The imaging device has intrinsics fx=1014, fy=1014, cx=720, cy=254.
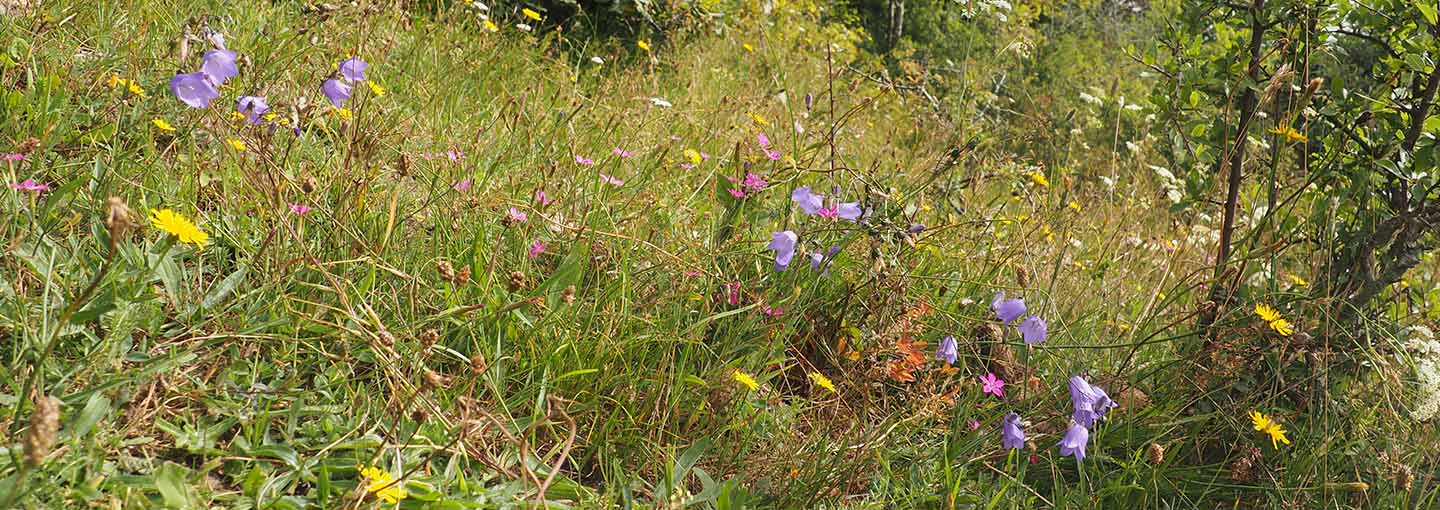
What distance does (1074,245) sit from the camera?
9.32 ft

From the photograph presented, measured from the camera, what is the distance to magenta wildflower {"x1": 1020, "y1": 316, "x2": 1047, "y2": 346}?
1.81 meters

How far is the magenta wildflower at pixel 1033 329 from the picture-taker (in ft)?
5.93

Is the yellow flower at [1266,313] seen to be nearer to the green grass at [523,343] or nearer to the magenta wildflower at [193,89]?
the green grass at [523,343]

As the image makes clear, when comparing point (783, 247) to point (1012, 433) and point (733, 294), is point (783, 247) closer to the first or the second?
point (733, 294)

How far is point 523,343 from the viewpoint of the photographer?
166cm

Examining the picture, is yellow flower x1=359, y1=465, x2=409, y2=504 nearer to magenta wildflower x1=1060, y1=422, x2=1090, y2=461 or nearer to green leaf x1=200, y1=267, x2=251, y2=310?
A: green leaf x1=200, y1=267, x2=251, y2=310

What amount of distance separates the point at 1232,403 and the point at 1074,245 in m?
1.00

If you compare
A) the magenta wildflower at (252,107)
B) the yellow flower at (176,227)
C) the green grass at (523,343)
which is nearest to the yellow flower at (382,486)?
the green grass at (523,343)

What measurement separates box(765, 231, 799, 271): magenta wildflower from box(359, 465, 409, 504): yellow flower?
0.82 meters

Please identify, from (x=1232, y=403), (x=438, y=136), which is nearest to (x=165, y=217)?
(x=438, y=136)

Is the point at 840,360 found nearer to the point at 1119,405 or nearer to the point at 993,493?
the point at 993,493

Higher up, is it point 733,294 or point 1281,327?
point 1281,327

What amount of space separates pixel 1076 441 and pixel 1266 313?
17.6 inches

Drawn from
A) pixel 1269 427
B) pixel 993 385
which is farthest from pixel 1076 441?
pixel 1269 427
